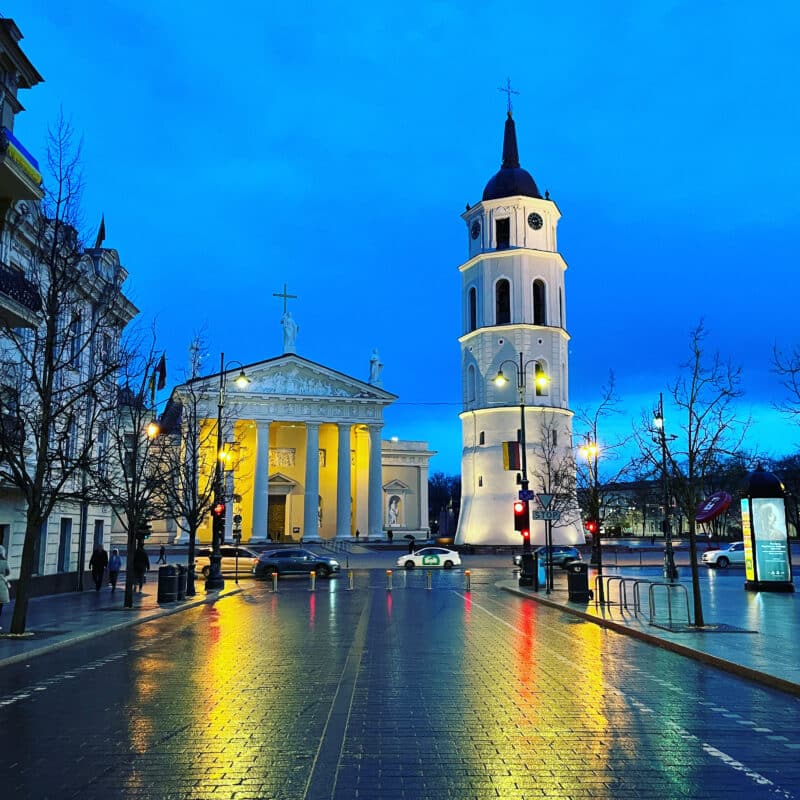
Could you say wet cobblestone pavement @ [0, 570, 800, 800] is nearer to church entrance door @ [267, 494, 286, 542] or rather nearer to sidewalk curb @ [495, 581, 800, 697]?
sidewalk curb @ [495, 581, 800, 697]

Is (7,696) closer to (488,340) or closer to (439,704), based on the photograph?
(439,704)

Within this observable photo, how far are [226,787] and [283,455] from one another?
73980 mm

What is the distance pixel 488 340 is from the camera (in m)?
66.2

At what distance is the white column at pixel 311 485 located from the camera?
70.0 m

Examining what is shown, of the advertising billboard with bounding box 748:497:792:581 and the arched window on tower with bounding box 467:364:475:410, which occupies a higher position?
the arched window on tower with bounding box 467:364:475:410

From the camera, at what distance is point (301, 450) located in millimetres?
79875

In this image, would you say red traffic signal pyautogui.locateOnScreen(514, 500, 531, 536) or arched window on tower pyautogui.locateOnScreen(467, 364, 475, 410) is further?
arched window on tower pyautogui.locateOnScreen(467, 364, 475, 410)

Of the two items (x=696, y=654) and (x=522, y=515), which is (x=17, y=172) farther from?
(x=522, y=515)

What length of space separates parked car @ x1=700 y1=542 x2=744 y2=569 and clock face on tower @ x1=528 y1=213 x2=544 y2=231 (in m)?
30.4

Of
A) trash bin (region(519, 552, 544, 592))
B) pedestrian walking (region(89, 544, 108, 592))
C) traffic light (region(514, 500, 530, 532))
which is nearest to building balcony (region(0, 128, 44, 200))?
pedestrian walking (region(89, 544, 108, 592))

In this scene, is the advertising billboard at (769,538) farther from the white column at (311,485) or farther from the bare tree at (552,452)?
the white column at (311,485)

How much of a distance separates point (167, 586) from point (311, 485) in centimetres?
4528

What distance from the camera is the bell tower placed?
6456cm

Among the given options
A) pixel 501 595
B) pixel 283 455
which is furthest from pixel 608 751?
pixel 283 455
